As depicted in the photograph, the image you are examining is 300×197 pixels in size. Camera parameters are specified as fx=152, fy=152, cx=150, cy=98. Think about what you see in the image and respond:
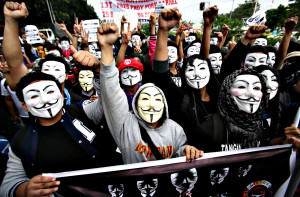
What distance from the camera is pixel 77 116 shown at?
173 cm

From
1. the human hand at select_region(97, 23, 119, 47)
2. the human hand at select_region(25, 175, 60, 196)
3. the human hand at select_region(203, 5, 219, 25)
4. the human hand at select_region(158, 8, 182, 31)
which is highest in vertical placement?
the human hand at select_region(203, 5, 219, 25)

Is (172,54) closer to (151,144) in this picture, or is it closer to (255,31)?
(255,31)

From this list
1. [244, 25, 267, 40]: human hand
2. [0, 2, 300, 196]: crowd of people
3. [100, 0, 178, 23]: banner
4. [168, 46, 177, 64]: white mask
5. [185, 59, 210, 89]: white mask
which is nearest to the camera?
[0, 2, 300, 196]: crowd of people

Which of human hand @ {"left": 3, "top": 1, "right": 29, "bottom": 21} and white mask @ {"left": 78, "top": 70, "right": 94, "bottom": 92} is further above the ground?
human hand @ {"left": 3, "top": 1, "right": 29, "bottom": 21}

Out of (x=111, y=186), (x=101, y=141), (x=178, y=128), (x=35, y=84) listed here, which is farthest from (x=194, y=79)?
(x=35, y=84)

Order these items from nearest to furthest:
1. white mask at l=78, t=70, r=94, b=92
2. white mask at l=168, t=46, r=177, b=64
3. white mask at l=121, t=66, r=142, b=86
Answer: white mask at l=121, t=66, r=142, b=86
white mask at l=78, t=70, r=94, b=92
white mask at l=168, t=46, r=177, b=64

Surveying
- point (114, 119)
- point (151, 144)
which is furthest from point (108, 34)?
point (151, 144)

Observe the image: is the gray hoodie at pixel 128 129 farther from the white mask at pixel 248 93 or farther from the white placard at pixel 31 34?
the white placard at pixel 31 34

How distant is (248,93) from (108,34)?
60.9 inches

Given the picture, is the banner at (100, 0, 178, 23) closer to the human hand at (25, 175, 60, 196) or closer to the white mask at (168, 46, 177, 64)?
the white mask at (168, 46, 177, 64)

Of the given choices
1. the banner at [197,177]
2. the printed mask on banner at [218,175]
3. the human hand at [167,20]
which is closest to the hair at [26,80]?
the banner at [197,177]

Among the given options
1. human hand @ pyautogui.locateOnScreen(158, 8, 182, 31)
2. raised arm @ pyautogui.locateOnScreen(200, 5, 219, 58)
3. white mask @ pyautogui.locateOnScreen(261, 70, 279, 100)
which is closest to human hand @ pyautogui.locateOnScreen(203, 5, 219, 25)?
raised arm @ pyautogui.locateOnScreen(200, 5, 219, 58)

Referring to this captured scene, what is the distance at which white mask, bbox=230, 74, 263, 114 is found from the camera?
1652 millimetres

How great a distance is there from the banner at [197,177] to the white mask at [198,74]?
3.44ft
